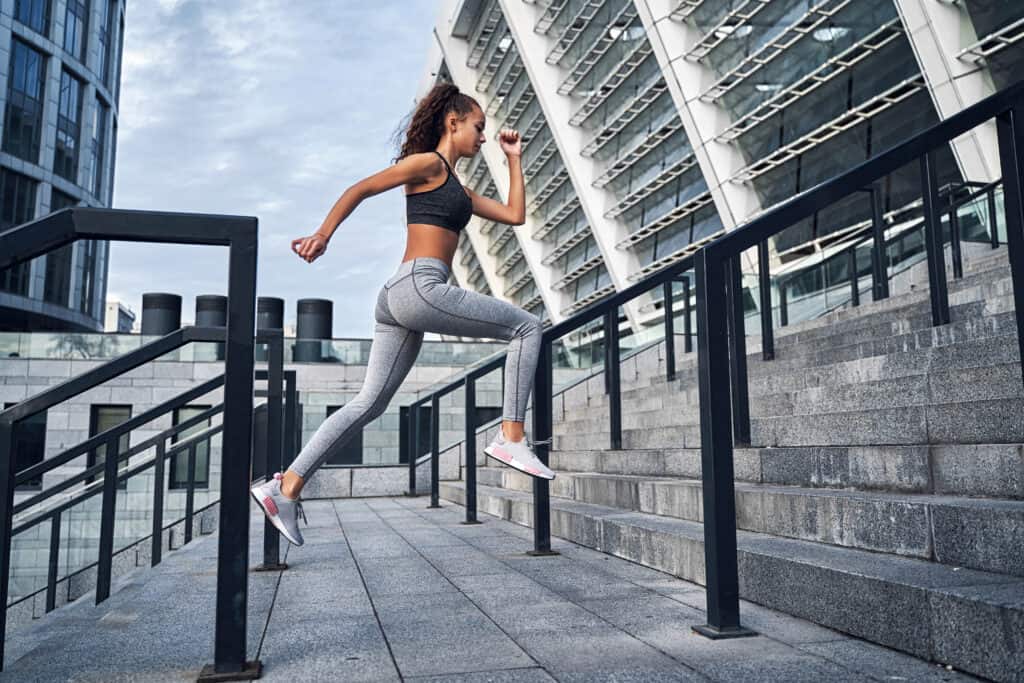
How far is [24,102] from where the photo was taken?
3441cm

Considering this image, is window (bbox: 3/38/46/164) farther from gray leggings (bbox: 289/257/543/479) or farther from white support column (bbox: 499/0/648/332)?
gray leggings (bbox: 289/257/543/479)

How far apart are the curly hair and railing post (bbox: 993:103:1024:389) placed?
192 centimetres

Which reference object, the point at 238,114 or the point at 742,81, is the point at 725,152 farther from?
the point at 238,114

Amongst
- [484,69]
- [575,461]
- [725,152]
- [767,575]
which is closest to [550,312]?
[484,69]

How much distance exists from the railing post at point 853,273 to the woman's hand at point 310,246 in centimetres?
843

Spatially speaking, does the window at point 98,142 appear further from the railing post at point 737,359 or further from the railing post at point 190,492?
the railing post at point 737,359

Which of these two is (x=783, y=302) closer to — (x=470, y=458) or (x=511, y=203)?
(x=470, y=458)

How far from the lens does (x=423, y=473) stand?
1298 cm

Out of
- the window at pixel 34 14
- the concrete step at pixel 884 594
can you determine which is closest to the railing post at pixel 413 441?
the concrete step at pixel 884 594

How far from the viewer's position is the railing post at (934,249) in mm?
5828

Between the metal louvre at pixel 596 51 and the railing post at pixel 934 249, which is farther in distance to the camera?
the metal louvre at pixel 596 51

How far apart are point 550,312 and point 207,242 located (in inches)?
1467

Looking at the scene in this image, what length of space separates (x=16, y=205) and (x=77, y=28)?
9649mm

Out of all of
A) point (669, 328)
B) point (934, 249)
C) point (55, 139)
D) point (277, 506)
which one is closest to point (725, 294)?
point (277, 506)
